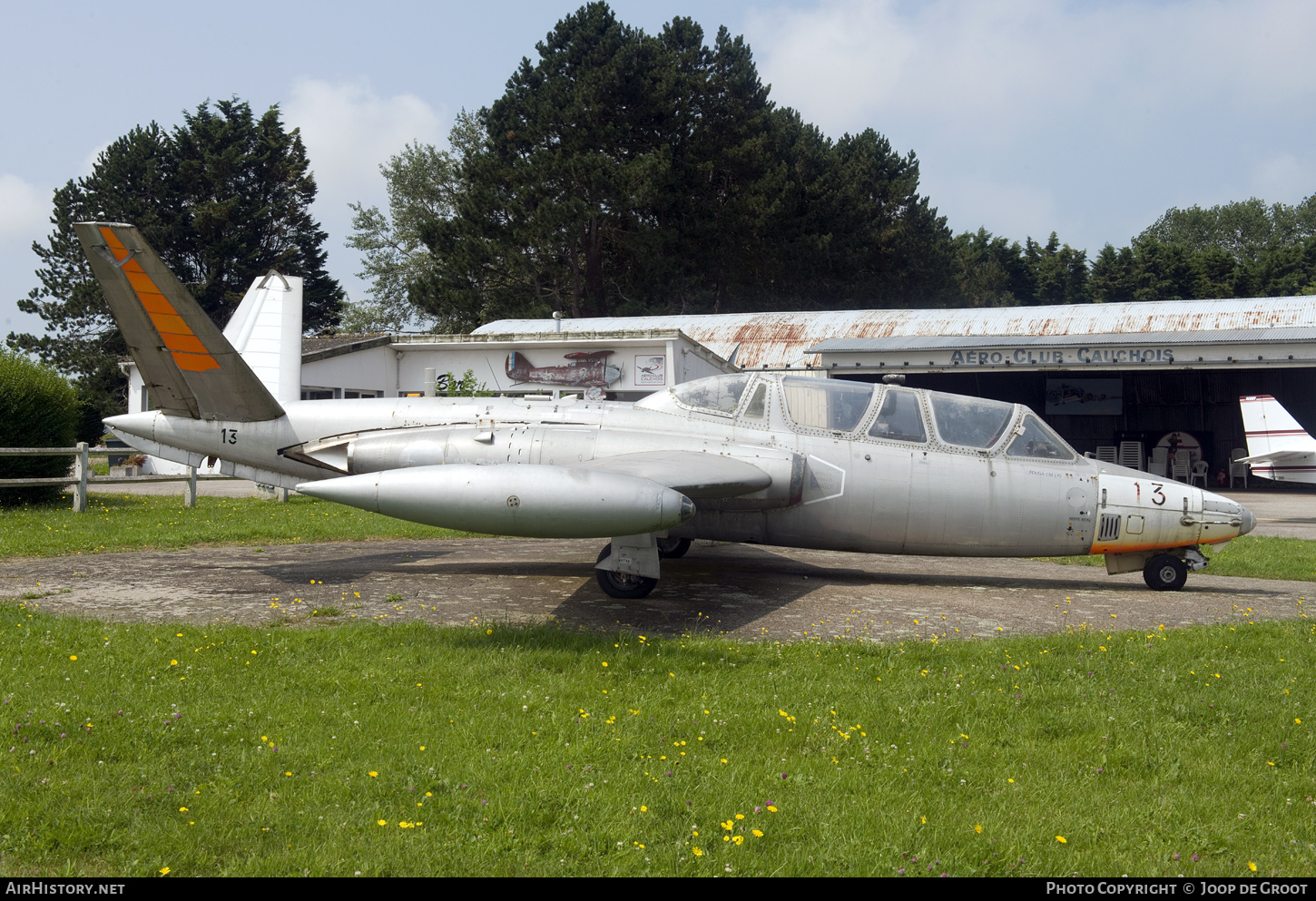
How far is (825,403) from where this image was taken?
10797 mm

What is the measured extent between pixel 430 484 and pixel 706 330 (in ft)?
107

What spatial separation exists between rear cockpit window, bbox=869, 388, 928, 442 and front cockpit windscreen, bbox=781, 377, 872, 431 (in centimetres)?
22

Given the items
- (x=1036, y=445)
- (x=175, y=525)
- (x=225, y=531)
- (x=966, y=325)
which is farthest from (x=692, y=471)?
(x=966, y=325)

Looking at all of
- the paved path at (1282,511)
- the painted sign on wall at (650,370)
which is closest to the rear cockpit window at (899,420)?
the paved path at (1282,511)

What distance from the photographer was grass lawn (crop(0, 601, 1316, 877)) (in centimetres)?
412

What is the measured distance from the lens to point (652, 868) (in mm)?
4008

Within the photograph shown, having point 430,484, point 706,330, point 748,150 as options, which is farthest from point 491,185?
point 430,484

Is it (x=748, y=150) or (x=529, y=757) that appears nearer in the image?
(x=529, y=757)

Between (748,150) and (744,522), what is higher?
(748,150)

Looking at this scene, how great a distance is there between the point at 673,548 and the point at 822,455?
277 centimetres

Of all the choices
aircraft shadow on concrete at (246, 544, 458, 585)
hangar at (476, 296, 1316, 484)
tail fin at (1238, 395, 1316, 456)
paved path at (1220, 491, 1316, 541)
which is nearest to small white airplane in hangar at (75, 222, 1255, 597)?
aircraft shadow on concrete at (246, 544, 458, 585)

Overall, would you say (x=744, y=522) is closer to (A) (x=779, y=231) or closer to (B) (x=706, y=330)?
(B) (x=706, y=330)
